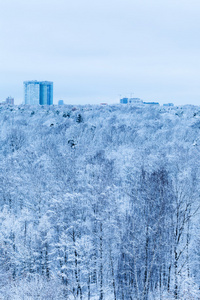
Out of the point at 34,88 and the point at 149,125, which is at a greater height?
the point at 34,88

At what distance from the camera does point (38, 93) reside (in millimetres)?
155625

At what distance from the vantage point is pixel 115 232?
21.5m

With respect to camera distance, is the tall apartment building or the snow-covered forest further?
the tall apartment building

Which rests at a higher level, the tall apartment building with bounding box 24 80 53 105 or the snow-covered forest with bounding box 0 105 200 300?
the tall apartment building with bounding box 24 80 53 105

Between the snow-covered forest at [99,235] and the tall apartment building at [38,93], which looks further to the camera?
the tall apartment building at [38,93]

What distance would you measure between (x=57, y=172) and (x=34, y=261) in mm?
11633

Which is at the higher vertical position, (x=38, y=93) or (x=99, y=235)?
(x=38, y=93)

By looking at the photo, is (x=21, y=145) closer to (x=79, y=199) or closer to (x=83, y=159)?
(x=83, y=159)

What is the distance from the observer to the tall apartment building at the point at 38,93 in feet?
494

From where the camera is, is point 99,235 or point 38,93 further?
point 38,93

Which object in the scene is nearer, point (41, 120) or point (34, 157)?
point (34, 157)

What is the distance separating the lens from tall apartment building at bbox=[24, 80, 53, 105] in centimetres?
15050

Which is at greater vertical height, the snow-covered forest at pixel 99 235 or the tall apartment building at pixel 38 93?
the tall apartment building at pixel 38 93

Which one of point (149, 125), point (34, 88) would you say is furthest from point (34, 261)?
point (34, 88)
